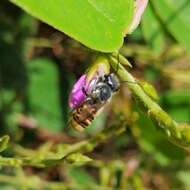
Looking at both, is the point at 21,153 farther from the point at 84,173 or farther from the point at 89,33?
the point at 89,33

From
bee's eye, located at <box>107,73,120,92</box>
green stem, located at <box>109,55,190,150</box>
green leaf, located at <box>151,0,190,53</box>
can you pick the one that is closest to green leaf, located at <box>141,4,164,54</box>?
green leaf, located at <box>151,0,190,53</box>

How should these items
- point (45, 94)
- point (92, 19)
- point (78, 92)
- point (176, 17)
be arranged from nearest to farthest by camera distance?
point (92, 19), point (78, 92), point (176, 17), point (45, 94)

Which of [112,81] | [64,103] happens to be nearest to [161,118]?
[112,81]

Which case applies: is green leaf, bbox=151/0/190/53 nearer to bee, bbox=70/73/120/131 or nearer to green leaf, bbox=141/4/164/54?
green leaf, bbox=141/4/164/54

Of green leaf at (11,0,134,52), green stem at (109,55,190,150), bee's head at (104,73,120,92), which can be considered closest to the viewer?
green leaf at (11,0,134,52)

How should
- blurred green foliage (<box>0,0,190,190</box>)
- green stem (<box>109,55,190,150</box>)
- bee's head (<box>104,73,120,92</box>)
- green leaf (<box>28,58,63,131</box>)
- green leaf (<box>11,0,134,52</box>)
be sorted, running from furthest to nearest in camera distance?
green leaf (<box>28,58,63,131</box>)
blurred green foliage (<box>0,0,190,190</box>)
bee's head (<box>104,73,120,92</box>)
green stem (<box>109,55,190,150</box>)
green leaf (<box>11,0,134,52</box>)

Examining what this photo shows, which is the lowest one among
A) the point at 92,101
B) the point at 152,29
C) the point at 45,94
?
the point at 45,94

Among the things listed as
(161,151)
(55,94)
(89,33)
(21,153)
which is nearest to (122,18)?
(89,33)

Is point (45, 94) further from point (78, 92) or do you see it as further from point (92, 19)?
point (92, 19)
